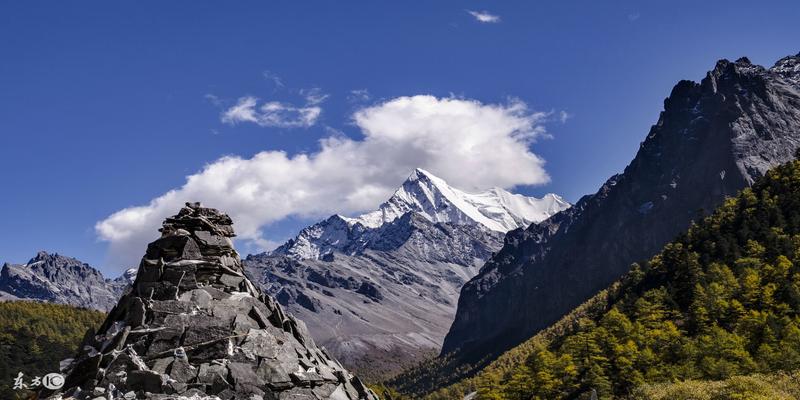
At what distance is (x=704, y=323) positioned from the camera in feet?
426

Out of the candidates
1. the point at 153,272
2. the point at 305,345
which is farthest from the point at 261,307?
the point at 153,272

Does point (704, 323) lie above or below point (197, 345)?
above

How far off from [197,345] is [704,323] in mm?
116127

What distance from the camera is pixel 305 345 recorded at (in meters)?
49.8

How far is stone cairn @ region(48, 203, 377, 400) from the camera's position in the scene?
3875cm

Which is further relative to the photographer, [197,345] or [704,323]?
[704,323]

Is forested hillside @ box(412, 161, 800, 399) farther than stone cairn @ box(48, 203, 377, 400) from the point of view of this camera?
Yes

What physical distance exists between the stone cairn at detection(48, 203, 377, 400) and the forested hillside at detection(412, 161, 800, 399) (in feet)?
203

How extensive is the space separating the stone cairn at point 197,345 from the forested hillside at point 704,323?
61.8m

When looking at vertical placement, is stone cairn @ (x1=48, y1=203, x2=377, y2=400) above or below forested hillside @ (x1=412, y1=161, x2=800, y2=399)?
below

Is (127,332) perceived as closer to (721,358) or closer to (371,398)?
(371,398)

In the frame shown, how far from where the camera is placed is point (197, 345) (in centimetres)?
4162

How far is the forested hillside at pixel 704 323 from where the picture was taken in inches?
4168

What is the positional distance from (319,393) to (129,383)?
11.4 meters
